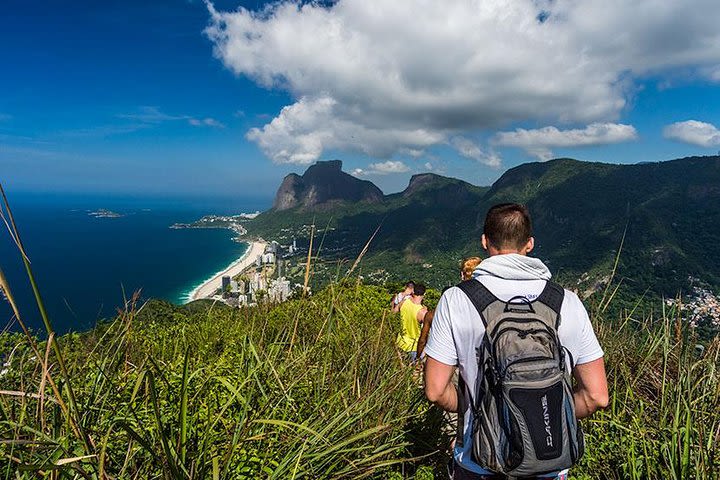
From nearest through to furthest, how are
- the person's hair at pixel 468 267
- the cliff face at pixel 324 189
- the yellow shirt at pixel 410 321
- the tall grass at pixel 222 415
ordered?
1. the tall grass at pixel 222 415
2. the person's hair at pixel 468 267
3. the yellow shirt at pixel 410 321
4. the cliff face at pixel 324 189

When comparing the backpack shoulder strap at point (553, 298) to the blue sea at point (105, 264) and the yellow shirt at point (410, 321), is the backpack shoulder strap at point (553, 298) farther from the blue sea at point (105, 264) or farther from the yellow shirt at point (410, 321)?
the blue sea at point (105, 264)

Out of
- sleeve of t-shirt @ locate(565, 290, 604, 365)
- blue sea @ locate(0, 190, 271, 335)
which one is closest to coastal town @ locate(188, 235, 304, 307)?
sleeve of t-shirt @ locate(565, 290, 604, 365)

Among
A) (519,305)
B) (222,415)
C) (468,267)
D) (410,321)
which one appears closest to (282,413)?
(222,415)

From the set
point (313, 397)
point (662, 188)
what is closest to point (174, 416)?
point (313, 397)

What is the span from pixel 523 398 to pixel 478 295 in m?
0.43

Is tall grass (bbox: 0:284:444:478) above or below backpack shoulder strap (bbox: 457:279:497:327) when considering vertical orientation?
below

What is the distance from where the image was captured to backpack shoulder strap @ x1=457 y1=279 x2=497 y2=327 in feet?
5.23

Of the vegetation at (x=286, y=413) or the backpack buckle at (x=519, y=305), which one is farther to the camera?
the backpack buckle at (x=519, y=305)

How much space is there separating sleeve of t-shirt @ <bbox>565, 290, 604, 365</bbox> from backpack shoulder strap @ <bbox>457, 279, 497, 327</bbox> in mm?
373

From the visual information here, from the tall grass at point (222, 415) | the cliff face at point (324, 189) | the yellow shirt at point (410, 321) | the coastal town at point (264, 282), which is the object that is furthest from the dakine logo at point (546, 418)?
the cliff face at point (324, 189)

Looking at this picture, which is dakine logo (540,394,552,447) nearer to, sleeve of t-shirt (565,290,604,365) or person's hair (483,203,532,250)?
sleeve of t-shirt (565,290,604,365)

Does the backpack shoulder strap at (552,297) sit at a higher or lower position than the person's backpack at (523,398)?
higher

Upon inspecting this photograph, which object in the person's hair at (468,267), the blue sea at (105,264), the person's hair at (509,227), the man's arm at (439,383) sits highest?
the person's hair at (509,227)

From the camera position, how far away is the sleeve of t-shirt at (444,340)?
1.66 m
